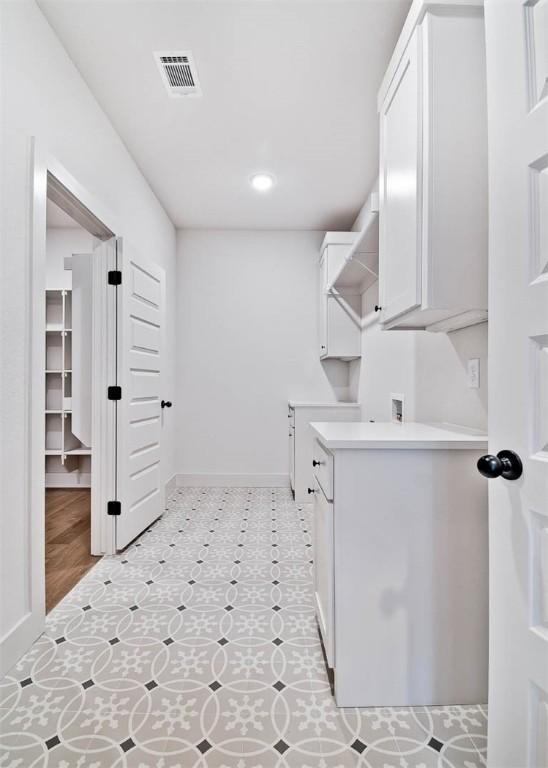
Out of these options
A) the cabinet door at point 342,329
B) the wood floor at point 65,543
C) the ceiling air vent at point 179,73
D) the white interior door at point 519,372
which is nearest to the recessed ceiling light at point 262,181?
the ceiling air vent at point 179,73

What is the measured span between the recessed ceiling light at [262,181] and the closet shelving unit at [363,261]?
2.58 ft

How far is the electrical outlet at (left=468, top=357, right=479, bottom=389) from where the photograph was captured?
163cm

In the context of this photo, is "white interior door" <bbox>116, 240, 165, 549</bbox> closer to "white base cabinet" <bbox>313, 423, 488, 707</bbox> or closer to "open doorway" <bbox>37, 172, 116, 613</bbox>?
"open doorway" <bbox>37, 172, 116, 613</bbox>

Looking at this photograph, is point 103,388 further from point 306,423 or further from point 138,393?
point 306,423

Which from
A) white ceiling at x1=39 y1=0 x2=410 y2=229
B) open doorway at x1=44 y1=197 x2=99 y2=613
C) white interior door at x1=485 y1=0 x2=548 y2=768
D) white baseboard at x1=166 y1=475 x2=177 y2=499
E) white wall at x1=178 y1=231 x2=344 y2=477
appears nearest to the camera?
white interior door at x1=485 y1=0 x2=548 y2=768

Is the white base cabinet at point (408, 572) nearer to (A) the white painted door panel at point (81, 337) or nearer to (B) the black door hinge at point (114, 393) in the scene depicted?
(B) the black door hinge at point (114, 393)

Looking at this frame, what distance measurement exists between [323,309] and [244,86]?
2.03 m

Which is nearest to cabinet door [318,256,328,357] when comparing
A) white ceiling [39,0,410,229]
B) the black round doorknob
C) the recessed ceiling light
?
white ceiling [39,0,410,229]

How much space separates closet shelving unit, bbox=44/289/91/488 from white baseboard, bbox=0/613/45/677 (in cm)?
271

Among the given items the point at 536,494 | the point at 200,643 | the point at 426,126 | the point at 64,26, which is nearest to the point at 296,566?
the point at 200,643

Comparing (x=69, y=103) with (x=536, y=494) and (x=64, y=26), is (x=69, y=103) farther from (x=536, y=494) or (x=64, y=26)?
(x=536, y=494)

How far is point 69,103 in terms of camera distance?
202 centimetres

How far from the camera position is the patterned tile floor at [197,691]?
1.18m

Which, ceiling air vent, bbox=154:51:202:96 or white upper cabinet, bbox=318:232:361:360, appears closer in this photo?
ceiling air vent, bbox=154:51:202:96
